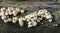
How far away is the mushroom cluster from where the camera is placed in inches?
68.0

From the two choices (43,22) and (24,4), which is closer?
(43,22)

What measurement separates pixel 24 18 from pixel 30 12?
10cm

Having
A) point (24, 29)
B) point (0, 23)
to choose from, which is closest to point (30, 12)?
point (24, 29)

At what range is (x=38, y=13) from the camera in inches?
69.5

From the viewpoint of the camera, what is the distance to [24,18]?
1.75 m

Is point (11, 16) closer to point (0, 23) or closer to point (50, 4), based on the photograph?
A: point (0, 23)

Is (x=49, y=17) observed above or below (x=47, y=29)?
above

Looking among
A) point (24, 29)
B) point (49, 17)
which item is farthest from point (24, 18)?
point (49, 17)

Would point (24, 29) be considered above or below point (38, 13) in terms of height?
below

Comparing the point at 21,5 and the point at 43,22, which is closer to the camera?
the point at 43,22

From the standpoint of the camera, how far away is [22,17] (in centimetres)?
177

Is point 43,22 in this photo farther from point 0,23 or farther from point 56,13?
point 0,23

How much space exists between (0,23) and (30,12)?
0.30 m

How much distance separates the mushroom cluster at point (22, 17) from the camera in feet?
5.67
